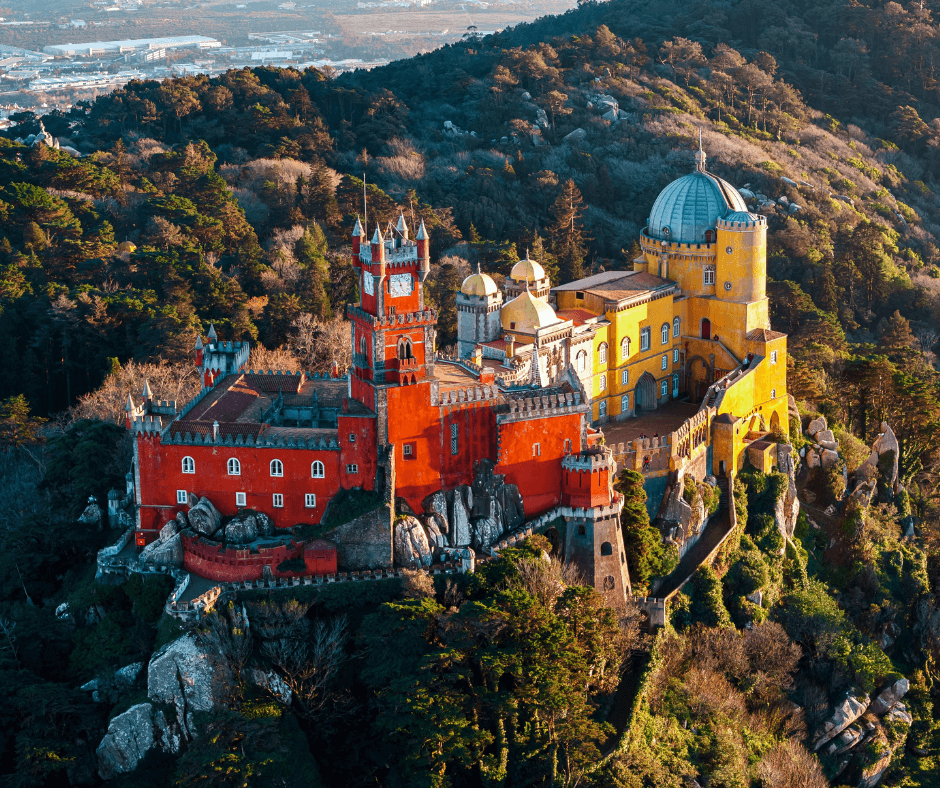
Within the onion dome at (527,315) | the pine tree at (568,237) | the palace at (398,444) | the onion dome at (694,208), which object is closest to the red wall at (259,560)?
the palace at (398,444)

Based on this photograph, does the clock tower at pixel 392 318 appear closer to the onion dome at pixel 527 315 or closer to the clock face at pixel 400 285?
the clock face at pixel 400 285

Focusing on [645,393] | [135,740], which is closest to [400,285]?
[645,393]

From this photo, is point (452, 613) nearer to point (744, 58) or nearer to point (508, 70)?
point (508, 70)

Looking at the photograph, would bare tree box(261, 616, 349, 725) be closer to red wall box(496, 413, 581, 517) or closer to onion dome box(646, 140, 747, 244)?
red wall box(496, 413, 581, 517)

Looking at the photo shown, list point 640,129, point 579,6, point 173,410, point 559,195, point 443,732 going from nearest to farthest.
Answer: point 443,732 < point 173,410 < point 559,195 < point 640,129 < point 579,6

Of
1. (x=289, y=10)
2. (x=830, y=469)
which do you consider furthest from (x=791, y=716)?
(x=289, y=10)

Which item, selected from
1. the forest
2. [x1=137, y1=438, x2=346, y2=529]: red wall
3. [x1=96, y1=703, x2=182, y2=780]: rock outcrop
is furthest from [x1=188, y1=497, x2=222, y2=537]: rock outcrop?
[x1=96, y1=703, x2=182, y2=780]: rock outcrop

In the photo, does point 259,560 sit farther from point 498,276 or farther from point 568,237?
point 568,237
